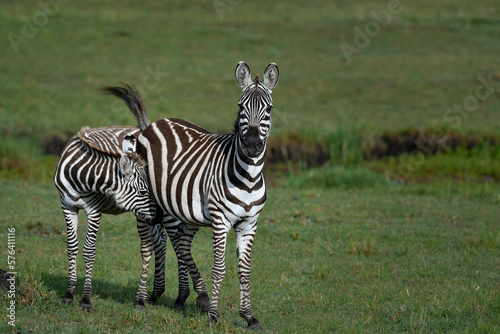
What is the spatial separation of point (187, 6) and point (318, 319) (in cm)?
2837

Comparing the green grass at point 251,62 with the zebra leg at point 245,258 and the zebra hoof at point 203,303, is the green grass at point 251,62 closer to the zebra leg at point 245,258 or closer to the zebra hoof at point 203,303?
the zebra hoof at point 203,303

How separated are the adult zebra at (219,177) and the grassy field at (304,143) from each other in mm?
690

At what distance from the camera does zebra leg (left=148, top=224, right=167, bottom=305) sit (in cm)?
806

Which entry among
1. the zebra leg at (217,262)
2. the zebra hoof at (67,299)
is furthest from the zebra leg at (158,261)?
the zebra leg at (217,262)

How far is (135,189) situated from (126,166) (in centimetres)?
29

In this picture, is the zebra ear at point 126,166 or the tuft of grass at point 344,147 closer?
the zebra ear at point 126,166

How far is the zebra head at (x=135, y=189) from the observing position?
748 cm

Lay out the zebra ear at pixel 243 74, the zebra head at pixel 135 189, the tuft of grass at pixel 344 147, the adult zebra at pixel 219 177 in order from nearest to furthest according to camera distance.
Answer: the adult zebra at pixel 219 177, the zebra ear at pixel 243 74, the zebra head at pixel 135 189, the tuft of grass at pixel 344 147

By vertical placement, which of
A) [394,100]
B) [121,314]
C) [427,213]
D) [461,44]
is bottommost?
[121,314]

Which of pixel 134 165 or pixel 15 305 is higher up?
pixel 134 165

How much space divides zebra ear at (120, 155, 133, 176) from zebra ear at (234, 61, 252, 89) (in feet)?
5.22

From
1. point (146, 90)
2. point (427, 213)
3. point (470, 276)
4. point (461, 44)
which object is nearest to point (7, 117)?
point (146, 90)

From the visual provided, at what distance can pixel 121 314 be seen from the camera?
749 cm

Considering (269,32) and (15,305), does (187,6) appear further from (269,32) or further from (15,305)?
(15,305)
